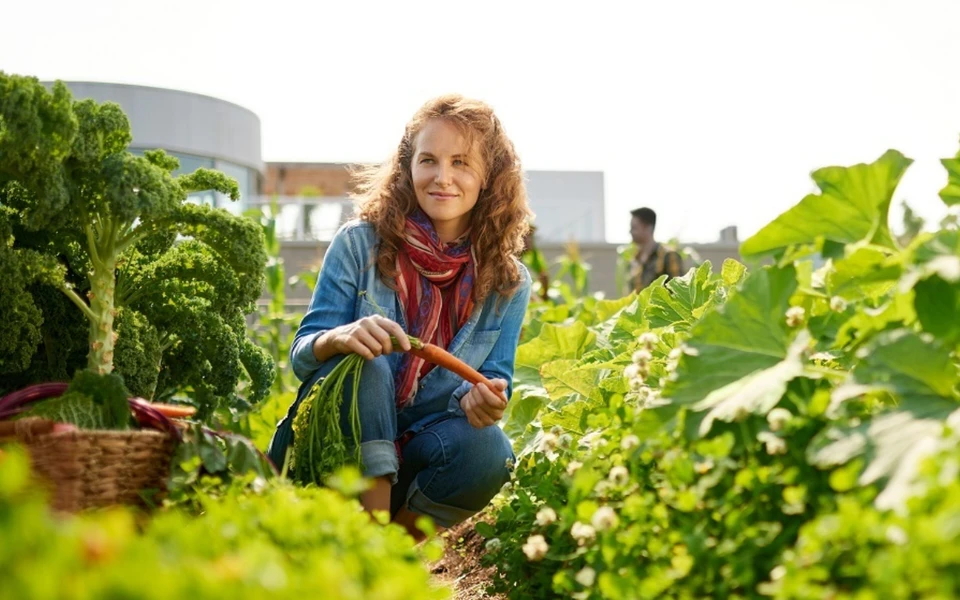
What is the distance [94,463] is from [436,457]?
3.58 feet

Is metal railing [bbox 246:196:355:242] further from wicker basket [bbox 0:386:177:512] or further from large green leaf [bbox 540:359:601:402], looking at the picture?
wicker basket [bbox 0:386:177:512]

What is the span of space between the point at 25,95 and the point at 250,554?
61.9 inches

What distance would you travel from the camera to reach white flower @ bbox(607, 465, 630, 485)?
70.5 inches

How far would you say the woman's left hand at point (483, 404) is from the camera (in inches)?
103

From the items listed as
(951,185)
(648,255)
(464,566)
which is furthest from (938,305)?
(648,255)

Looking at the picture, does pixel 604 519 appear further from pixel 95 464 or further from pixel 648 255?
pixel 648 255

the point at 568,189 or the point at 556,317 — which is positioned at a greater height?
the point at 568,189

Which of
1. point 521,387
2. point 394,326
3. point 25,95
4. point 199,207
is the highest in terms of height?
point 25,95

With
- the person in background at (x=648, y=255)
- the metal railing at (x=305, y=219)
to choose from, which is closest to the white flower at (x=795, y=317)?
the person in background at (x=648, y=255)

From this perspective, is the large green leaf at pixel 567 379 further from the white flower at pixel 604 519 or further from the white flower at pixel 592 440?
the white flower at pixel 604 519

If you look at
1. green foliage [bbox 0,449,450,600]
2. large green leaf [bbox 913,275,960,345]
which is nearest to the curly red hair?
large green leaf [bbox 913,275,960,345]

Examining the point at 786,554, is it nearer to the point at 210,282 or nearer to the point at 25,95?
the point at 25,95

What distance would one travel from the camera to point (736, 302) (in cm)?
180

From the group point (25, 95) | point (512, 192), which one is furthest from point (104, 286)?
point (512, 192)
